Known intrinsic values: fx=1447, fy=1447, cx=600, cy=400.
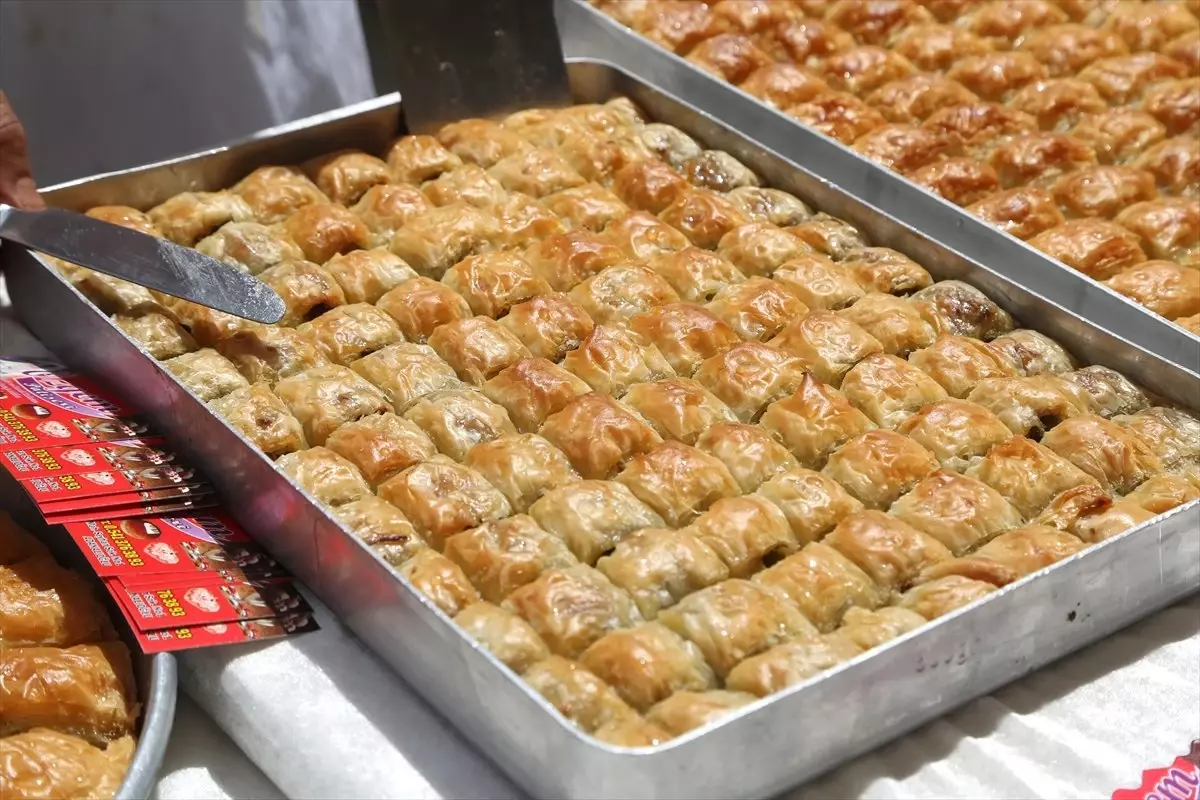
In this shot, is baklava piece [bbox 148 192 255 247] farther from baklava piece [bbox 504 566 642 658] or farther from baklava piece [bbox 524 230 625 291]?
baklava piece [bbox 504 566 642 658]

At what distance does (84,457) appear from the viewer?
2414 mm

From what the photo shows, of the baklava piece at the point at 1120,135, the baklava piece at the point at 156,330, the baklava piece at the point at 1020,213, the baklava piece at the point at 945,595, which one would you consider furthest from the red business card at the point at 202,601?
the baklava piece at the point at 1120,135

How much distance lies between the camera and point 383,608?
7.01ft

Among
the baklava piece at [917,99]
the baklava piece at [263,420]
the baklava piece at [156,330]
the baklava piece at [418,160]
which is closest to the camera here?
the baklava piece at [263,420]

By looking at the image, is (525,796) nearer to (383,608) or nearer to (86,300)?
(383,608)

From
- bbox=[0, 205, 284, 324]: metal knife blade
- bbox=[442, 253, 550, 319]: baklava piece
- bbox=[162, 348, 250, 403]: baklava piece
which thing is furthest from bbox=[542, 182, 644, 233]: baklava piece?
bbox=[162, 348, 250, 403]: baklava piece

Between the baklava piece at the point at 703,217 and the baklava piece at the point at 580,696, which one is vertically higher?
the baklava piece at the point at 703,217

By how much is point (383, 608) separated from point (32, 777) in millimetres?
528

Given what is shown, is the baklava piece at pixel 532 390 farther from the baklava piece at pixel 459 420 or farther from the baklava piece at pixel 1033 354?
the baklava piece at pixel 1033 354

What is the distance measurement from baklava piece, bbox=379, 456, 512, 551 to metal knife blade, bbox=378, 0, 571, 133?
4.16ft

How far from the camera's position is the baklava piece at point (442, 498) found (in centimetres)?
230

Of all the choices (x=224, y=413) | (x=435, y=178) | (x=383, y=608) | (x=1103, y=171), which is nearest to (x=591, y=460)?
(x=383, y=608)

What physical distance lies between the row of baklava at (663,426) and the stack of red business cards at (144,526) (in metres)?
0.15

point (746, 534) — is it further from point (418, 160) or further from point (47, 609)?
point (418, 160)
